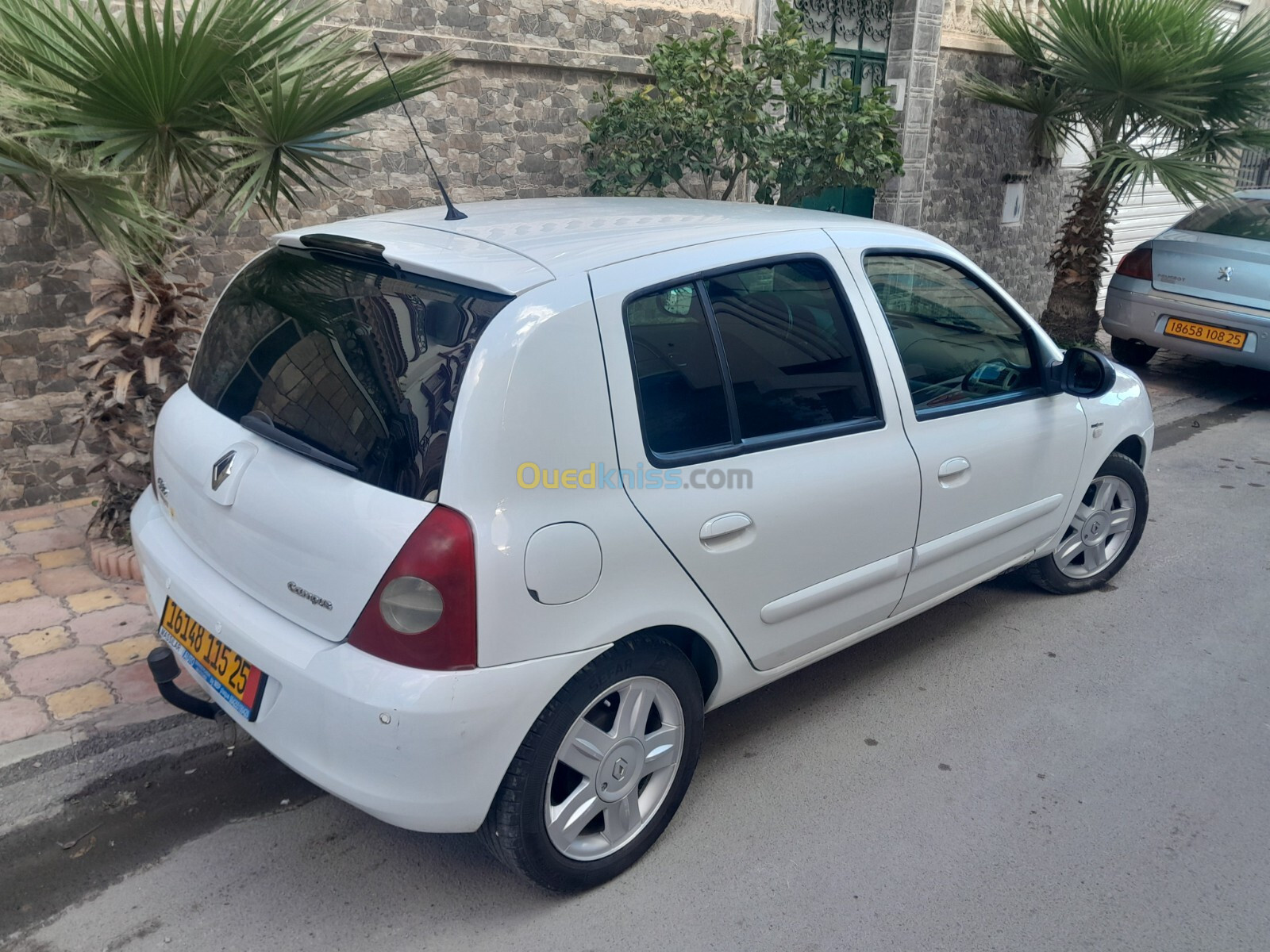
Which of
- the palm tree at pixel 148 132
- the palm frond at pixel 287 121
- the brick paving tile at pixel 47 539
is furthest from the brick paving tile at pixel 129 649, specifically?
the palm frond at pixel 287 121

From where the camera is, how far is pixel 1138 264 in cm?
825

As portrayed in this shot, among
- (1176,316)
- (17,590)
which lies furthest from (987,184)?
(17,590)

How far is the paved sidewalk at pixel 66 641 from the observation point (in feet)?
11.0

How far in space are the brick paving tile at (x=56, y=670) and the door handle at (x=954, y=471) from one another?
3022 millimetres

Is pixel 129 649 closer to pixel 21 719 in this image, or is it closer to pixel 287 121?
pixel 21 719

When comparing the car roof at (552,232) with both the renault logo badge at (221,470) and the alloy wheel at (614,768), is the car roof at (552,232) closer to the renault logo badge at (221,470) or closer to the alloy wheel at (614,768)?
the renault logo badge at (221,470)

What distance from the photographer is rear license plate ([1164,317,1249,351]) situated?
7.61 m

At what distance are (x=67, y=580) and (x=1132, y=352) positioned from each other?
28.4 ft

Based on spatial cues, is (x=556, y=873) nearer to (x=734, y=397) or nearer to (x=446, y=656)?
(x=446, y=656)

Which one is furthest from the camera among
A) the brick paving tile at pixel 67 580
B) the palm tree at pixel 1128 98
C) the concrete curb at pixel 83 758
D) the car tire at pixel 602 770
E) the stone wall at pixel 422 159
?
the palm tree at pixel 1128 98

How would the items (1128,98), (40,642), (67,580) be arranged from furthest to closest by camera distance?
(1128,98)
(67,580)
(40,642)

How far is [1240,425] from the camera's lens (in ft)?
24.9

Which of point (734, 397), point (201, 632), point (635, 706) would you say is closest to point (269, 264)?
point (201, 632)

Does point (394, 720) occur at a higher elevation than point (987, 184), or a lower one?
lower
